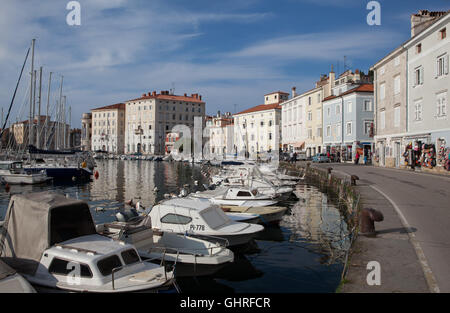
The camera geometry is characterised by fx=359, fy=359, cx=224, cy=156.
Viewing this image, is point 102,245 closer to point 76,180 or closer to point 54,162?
point 76,180

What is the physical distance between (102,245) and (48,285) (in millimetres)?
1623

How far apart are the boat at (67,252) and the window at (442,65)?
31.1 m

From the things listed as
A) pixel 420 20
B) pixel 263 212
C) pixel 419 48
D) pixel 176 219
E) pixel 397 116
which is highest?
pixel 420 20

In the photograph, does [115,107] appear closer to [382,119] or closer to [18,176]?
[18,176]

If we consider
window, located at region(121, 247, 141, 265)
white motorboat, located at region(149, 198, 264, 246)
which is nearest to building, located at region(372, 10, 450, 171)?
white motorboat, located at region(149, 198, 264, 246)

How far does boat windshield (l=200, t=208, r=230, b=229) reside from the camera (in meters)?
15.1

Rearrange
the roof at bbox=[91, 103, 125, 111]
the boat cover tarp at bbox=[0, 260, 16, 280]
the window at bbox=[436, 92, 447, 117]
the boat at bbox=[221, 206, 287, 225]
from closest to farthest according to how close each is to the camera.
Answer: the boat cover tarp at bbox=[0, 260, 16, 280], the boat at bbox=[221, 206, 287, 225], the window at bbox=[436, 92, 447, 117], the roof at bbox=[91, 103, 125, 111]

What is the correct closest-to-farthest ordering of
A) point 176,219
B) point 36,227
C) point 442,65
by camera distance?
point 36,227 → point 176,219 → point 442,65

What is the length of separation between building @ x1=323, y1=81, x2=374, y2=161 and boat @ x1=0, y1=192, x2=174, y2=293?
165 ft

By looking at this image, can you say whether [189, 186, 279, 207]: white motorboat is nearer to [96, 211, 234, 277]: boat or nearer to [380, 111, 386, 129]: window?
[96, 211, 234, 277]: boat

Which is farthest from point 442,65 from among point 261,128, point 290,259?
point 261,128

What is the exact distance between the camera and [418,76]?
120 feet

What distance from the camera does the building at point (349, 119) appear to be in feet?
182

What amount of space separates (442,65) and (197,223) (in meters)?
28.6
